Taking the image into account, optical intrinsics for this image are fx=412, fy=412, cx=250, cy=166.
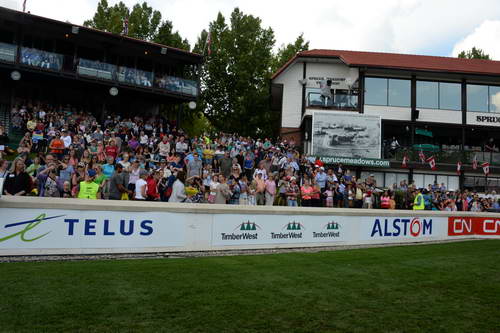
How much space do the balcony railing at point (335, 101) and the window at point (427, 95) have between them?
4.97 metres

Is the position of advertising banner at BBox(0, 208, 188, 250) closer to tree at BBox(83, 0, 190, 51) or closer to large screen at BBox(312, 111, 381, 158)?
large screen at BBox(312, 111, 381, 158)

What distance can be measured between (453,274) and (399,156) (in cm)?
2295

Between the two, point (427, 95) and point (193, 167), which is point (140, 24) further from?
point (193, 167)

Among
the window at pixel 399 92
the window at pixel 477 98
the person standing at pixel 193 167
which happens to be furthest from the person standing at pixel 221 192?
the window at pixel 477 98

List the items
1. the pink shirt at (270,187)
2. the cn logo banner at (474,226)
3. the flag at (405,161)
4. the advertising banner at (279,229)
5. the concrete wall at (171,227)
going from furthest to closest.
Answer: the flag at (405,161)
the cn logo banner at (474,226)
the pink shirt at (270,187)
the advertising banner at (279,229)
the concrete wall at (171,227)

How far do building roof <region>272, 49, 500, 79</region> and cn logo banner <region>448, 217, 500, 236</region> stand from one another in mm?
16915

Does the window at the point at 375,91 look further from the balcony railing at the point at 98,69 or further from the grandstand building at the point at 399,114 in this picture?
the balcony railing at the point at 98,69

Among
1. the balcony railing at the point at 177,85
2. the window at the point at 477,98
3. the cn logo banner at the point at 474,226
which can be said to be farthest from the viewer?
the window at the point at 477,98

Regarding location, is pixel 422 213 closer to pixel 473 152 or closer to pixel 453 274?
pixel 453 274

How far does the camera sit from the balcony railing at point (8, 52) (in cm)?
2252

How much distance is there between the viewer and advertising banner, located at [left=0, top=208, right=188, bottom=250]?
7602 mm

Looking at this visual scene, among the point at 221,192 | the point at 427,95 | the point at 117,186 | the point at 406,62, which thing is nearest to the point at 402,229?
the point at 221,192

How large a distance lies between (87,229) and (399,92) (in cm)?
2791

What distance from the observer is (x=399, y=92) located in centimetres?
3105
